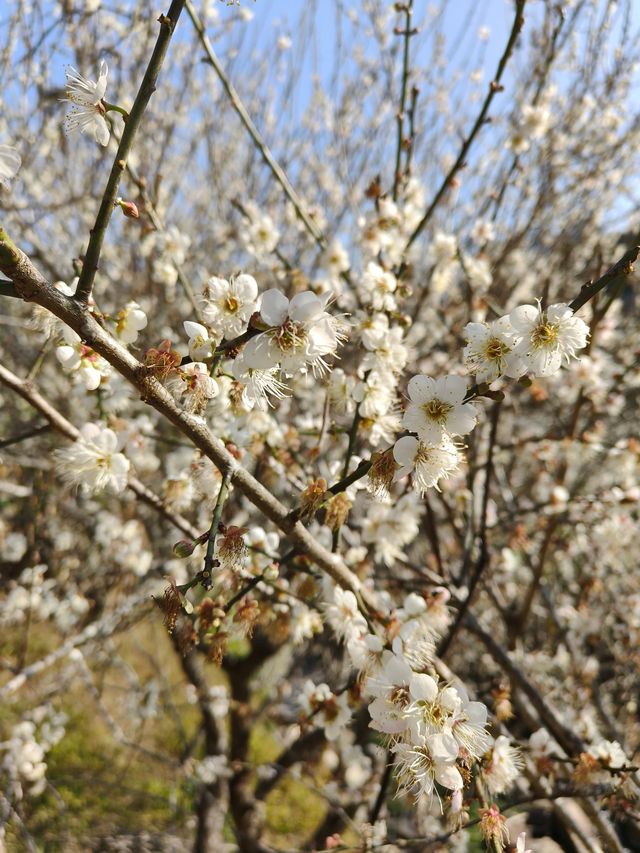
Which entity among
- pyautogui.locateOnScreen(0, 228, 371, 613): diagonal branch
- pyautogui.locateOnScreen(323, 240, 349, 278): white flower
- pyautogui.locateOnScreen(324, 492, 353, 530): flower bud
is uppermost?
pyautogui.locateOnScreen(323, 240, 349, 278): white flower

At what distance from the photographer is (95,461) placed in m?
1.55

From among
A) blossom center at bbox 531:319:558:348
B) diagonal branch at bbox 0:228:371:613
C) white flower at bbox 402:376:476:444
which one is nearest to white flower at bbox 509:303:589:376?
blossom center at bbox 531:319:558:348

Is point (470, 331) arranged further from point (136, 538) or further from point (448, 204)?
point (448, 204)

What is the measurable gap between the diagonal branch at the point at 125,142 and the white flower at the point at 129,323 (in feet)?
1.21

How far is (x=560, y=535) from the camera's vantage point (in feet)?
11.8

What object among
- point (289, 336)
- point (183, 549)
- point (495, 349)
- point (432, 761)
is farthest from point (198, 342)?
point (432, 761)

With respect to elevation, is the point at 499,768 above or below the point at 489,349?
below

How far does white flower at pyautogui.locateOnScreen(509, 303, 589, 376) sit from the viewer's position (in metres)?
1.14

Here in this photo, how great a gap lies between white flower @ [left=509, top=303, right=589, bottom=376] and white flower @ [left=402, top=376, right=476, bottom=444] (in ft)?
0.51

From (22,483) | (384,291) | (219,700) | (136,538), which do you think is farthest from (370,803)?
(22,483)

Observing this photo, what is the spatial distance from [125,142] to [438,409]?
0.75 metres

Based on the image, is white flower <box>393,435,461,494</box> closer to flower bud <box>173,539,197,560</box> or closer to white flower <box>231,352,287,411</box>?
white flower <box>231,352,287,411</box>

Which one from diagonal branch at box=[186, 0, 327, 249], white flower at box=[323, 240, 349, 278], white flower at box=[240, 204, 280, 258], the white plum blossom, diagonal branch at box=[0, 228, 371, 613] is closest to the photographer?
diagonal branch at box=[0, 228, 371, 613]

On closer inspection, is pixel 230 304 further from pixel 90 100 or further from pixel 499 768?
pixel 499 768
